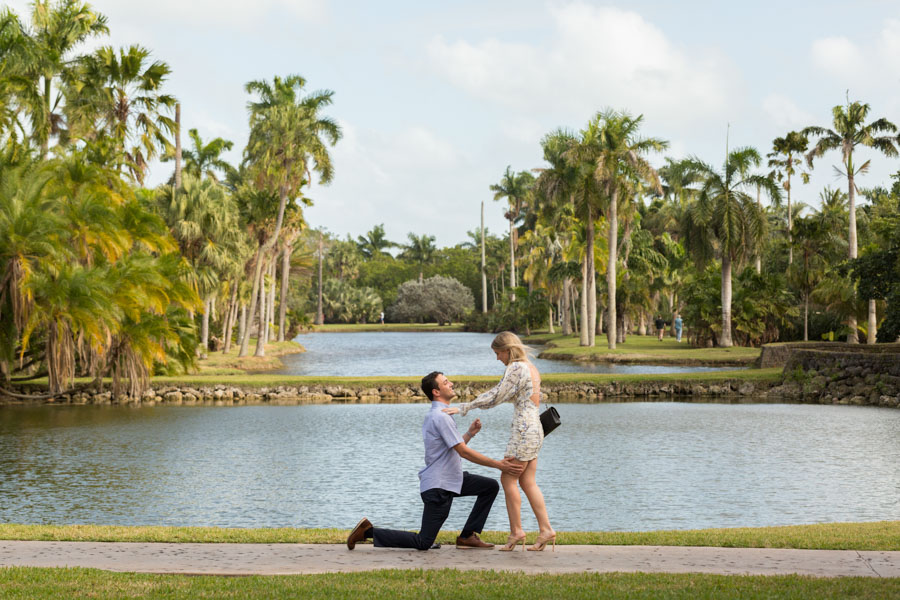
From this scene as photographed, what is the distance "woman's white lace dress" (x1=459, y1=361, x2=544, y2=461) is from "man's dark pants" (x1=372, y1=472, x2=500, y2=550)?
46 centimetres

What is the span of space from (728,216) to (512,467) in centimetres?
4749

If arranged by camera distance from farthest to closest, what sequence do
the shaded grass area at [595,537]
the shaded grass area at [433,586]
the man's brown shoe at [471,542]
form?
the shaded grass area at [595,537]
the man's brown shoe at [471,542]
the shaded grass area at [433,586]

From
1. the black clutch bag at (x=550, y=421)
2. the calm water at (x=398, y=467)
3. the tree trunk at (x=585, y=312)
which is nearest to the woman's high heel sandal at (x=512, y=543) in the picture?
the black clutch bag at (x=550, y=421)

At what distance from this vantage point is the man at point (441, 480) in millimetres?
8734

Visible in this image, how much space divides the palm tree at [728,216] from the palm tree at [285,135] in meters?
21.2

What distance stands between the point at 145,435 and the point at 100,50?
74.6ft

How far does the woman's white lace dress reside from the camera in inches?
344

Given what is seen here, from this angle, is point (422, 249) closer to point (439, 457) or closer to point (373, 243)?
point (373, 243)

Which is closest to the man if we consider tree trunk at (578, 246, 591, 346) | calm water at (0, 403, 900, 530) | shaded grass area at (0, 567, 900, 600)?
shaded grass area at (0, 567, 900, 600)

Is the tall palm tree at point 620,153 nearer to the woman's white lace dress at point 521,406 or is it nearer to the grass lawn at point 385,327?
the woman's white lace dress at point 521,406

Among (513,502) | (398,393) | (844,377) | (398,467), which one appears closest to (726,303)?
(844,377)

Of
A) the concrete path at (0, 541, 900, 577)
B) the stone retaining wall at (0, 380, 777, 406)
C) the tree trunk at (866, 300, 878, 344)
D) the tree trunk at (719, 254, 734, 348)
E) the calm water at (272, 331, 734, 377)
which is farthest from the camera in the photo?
the tree trunk at (719, 254, 734, 348)

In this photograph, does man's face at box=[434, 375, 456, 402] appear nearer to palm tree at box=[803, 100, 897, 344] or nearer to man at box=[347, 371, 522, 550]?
man at box=[347, 371, 522, 550]

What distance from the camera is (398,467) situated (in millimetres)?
18875
